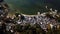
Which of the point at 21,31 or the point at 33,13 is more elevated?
the point at 33,13

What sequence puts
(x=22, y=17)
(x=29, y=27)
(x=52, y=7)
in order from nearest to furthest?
(x=29, y=27) < (x=22, y=17) < (x=52, y=7)

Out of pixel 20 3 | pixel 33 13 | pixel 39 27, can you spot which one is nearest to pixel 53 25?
pixel 39 27

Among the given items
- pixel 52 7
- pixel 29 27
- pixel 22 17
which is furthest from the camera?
pixel 52 7

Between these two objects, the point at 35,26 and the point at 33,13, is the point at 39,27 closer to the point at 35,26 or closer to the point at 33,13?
the point at 35,26

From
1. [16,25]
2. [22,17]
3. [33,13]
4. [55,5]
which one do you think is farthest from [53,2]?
[16,25]

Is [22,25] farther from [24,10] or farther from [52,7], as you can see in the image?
[52,7]

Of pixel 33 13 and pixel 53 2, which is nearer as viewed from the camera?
pixel 33 13
